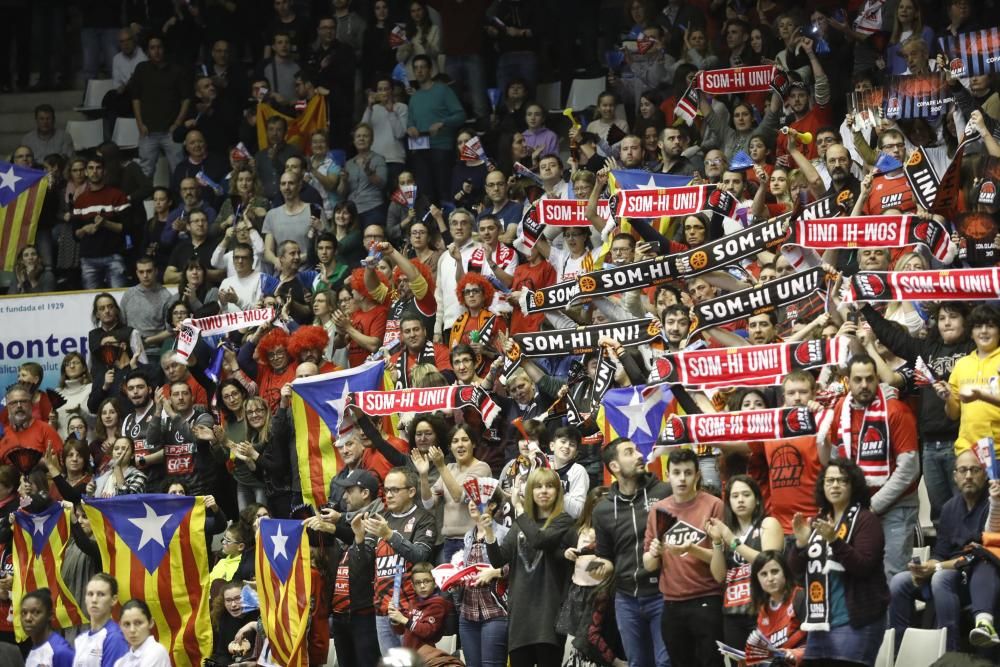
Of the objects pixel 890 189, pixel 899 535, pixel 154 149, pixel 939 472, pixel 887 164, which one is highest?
pixel 154 149

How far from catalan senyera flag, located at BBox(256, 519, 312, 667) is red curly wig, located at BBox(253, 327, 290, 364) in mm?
2450

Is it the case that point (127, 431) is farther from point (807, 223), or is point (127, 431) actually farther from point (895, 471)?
point (895, 471)

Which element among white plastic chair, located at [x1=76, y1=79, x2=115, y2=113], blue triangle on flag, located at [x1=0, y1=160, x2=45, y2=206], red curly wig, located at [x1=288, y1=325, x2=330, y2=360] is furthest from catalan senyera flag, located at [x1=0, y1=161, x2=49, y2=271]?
red curly wig, located at [x1=288, y1=325, x2=330, y2=360]

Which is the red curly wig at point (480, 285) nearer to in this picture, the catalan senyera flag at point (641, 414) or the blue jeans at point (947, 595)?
the catalan senyera flag at point (641, 414)

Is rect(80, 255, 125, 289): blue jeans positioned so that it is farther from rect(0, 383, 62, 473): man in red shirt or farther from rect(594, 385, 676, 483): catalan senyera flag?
rect(594, 385, 676, 483): catalan senyera flag

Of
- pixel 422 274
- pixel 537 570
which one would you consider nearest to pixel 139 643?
pixel 537 570

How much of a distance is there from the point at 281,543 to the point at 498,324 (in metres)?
2.54

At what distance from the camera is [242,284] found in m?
16.0

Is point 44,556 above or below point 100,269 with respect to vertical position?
below

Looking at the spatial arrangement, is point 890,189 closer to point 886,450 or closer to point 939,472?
point 939,472

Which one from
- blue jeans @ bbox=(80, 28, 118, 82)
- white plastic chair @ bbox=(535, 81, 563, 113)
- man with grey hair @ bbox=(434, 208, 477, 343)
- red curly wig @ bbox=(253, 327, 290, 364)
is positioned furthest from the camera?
blue jeans @ bbox=(80, 28, 118, 82)

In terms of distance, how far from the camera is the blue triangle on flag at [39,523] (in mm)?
13609

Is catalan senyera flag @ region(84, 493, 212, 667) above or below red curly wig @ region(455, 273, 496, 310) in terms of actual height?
below

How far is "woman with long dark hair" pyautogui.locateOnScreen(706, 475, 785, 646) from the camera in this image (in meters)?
9.81
